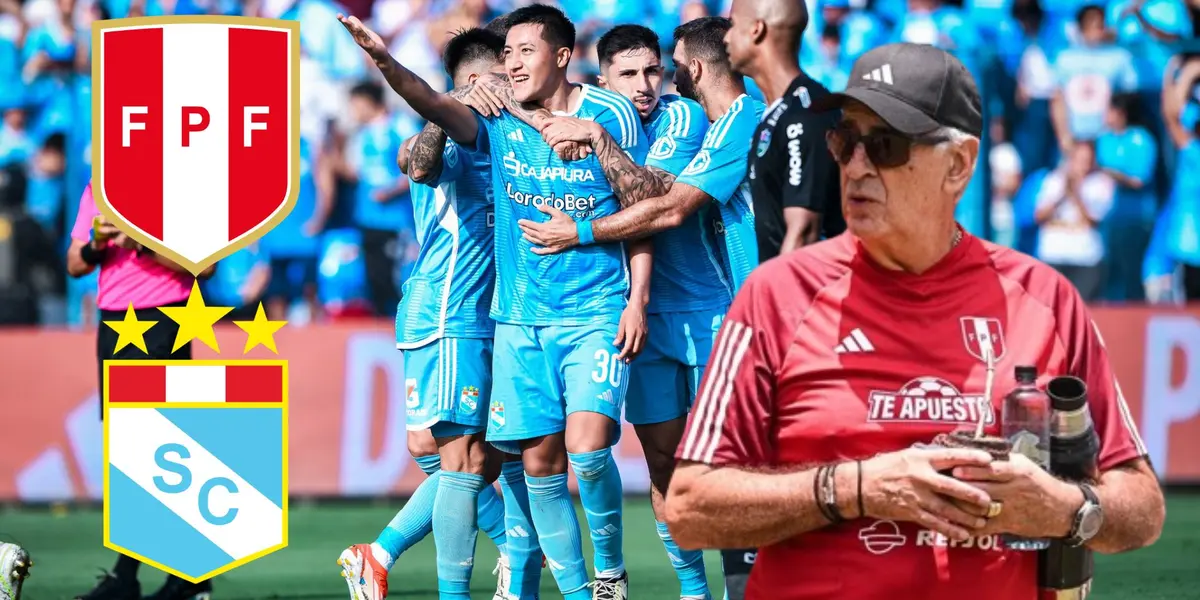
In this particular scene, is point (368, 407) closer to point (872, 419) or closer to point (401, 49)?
point (401, 49)

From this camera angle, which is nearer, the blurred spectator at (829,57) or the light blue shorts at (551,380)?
the light blue shorts at (551,380)

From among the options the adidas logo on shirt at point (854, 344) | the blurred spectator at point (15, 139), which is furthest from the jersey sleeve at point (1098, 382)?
the blurred spectator at point (15, 139)

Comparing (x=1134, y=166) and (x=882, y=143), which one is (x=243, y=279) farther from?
(x=882, y=143)

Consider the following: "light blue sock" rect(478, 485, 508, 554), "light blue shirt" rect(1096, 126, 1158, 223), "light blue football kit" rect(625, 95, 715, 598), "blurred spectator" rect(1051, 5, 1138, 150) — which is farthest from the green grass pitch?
"blurred spectator" rect(1051, 5, 1138, 150)

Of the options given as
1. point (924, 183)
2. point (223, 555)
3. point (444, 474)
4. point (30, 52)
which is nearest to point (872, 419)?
point (924, 183)

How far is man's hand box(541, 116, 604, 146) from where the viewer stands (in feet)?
20.6

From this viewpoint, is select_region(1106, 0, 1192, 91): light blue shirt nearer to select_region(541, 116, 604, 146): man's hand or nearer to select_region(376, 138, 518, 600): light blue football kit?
select_region(376, 138, 518, 600): light blue football kit

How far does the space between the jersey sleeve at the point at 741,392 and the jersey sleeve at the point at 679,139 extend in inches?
146

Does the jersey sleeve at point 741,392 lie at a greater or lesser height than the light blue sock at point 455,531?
greater

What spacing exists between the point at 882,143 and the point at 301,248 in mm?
9259

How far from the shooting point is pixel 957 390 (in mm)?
2783

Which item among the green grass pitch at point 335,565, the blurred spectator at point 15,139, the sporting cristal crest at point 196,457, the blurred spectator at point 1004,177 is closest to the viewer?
the sporting cristal crest at point 196,457

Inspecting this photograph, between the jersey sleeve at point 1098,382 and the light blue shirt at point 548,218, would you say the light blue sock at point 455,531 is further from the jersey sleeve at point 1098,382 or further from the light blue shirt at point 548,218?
the jersey sleeve at point 1098,382

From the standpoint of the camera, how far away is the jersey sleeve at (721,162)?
6.39 meters
